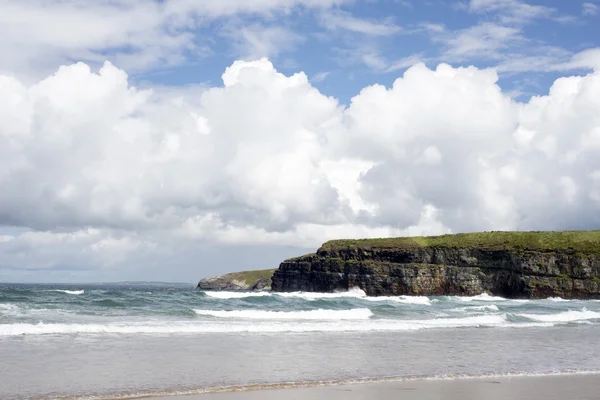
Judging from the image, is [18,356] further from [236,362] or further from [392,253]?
[392,253]

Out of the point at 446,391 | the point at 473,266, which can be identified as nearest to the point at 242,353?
the point at 446,391

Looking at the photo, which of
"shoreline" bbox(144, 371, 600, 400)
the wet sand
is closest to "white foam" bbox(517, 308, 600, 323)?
"shoreline" bbox(144, 371, 600, 400)

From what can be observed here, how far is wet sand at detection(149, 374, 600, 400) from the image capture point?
1331cm

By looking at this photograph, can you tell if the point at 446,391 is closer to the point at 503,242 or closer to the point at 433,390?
the point at 433,390

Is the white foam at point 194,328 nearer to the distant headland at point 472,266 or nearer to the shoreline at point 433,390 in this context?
the shoreline at point 433,390

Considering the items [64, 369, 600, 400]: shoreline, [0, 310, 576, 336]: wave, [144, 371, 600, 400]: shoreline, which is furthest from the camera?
[0, 310, 576, 336]: wave

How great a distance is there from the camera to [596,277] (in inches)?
3639

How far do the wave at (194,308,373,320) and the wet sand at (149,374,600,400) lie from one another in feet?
84.3

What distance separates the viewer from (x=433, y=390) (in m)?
14.3

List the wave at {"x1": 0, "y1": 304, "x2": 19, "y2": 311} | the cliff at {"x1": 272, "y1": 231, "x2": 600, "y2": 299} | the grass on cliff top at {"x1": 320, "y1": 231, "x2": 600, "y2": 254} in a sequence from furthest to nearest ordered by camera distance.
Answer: the grass on cliff top at {"x1": 320, "y1": 231, "x2": 600, "y2": 254} < the cliff at {"x1": 272, "y1": 231, "x2": 600, "y2": 299} < the wave at {"x1": 0, "y1": 304, "x2": 19, "y2": 311}

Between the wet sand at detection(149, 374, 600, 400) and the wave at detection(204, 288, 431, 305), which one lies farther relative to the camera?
the wave at detection(204, 288, 431, 305)

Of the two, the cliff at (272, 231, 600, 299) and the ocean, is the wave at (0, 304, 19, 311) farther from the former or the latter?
the cliff at (272, 231, 600, 299)

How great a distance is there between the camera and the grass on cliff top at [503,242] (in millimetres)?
99000

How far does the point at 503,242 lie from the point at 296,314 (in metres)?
69.8
